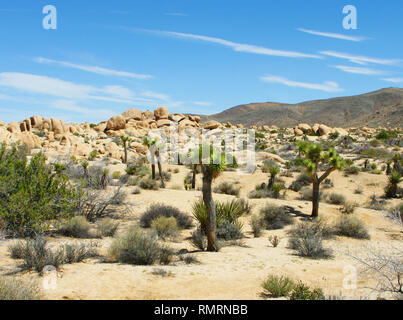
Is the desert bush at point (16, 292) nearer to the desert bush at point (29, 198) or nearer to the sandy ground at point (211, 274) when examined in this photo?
the sandy ground at point (211, 274)

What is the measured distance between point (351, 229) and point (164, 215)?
772 cm

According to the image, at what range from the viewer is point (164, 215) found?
1356 cm

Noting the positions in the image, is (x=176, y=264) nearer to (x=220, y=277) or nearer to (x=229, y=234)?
(x=220, y=277)

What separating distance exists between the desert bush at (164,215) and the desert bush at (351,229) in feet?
20.5

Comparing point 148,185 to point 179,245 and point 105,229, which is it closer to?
point 105,229

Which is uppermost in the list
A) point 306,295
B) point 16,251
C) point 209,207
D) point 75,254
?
point 209,207

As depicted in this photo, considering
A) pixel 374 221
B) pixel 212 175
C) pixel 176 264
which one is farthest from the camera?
pixel 374 221

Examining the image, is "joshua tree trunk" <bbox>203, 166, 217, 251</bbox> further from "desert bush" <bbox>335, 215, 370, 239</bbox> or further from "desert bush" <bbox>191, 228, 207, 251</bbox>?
"desert bush" <bbox>335, 215, 370, 239</bbox>

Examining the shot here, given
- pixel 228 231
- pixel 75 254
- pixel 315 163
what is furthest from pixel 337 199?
pixel 75 254

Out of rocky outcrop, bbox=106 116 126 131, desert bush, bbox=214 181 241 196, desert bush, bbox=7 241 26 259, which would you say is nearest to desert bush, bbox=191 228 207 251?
desert bush, bbox=7 241 26 259

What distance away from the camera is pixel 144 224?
1315 cm

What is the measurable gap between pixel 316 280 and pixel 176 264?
3.38 m

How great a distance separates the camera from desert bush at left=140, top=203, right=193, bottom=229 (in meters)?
13.2
